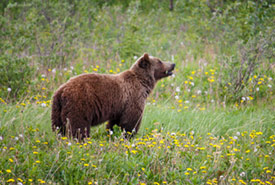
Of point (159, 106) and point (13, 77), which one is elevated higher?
point (13, 77)

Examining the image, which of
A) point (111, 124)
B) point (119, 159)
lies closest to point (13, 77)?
point (111, 124)

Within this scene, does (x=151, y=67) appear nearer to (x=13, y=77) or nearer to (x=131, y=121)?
(x=131, y=121)

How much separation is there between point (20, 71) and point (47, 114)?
198 centimetres

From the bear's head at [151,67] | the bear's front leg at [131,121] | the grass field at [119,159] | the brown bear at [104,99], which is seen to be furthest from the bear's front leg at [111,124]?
the bear's head at [151,67]

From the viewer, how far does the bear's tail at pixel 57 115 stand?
18.7ft

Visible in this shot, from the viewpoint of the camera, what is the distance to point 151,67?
7387mm

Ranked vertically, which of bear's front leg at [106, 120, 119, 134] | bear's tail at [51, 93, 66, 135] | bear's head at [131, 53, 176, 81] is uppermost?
bear's head at [131, 53, 176, 81]

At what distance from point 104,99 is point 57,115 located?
846 millimetres

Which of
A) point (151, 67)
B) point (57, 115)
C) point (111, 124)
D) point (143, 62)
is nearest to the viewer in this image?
point (57, 115)

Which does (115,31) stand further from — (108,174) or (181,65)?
(108,174)

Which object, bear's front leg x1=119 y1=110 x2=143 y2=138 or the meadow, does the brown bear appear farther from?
the meadow

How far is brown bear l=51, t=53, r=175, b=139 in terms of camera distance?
18.4 feet

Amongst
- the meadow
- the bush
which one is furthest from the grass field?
the bush

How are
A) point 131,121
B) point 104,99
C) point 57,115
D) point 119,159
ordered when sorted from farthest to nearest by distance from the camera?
point 131,121
point 104,99
point 57,115
point 119,159
